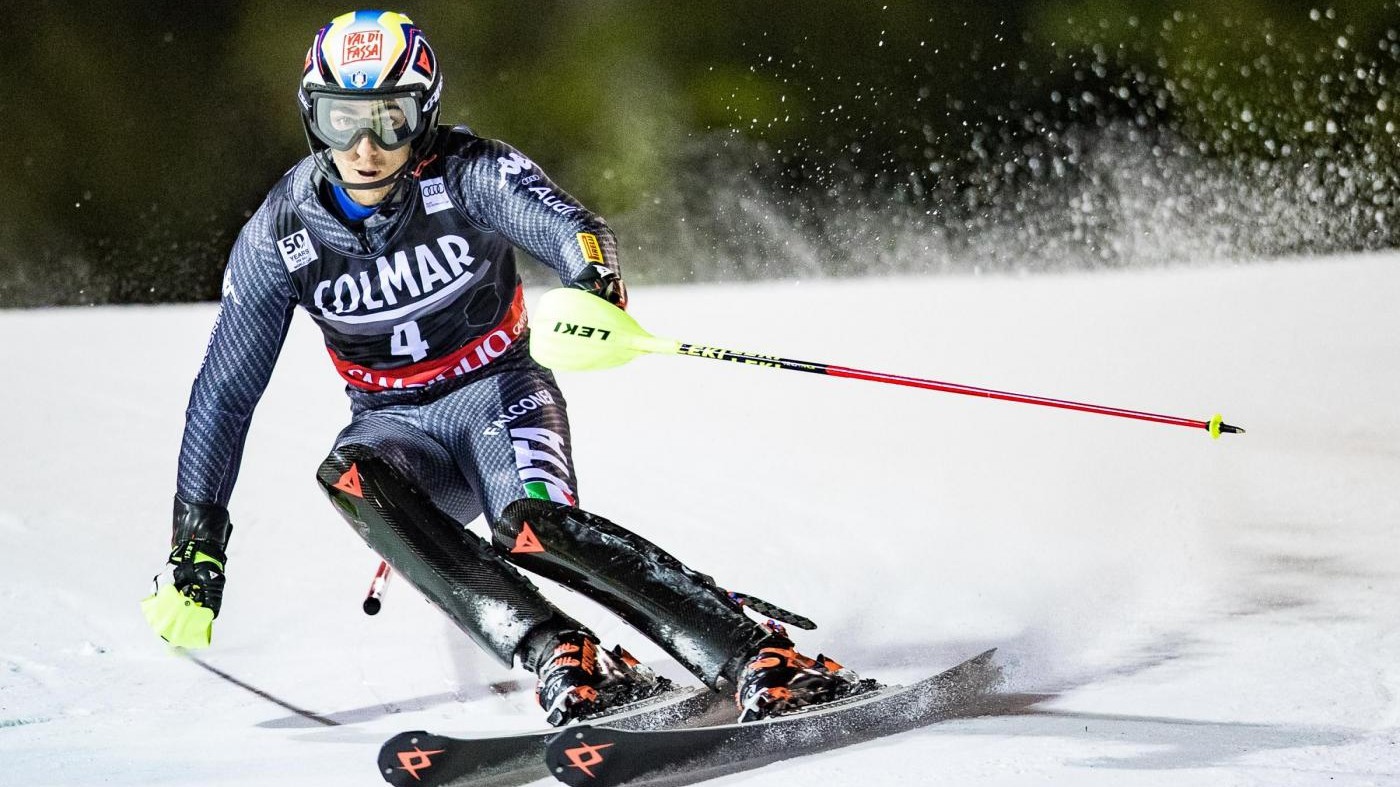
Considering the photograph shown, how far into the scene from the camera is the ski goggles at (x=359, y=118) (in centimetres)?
306

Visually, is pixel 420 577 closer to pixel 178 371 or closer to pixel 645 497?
pixel 645 497

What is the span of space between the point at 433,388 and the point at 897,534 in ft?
6.04

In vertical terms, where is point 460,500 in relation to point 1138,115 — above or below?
below

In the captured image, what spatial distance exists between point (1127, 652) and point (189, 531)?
204 centimetres

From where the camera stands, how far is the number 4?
10.6 ft

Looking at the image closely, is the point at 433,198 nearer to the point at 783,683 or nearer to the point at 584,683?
the point at 584,683

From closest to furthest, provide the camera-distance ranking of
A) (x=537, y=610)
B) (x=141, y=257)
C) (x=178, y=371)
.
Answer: (x=537, y=610)
(x=178, y=371)
(x=141, y=257)

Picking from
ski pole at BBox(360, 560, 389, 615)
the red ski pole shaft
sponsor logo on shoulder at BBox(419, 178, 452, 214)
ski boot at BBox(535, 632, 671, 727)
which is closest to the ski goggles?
sponsor logo on shoulder at BBox(419, 178, 452, 214)

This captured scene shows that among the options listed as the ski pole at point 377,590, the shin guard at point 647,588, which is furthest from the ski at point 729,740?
the ski pole at point 377,590

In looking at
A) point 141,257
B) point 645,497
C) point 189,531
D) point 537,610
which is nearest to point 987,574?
point 645,497

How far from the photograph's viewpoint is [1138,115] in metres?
8.80

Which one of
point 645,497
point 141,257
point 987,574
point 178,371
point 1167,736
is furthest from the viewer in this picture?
point 141,257

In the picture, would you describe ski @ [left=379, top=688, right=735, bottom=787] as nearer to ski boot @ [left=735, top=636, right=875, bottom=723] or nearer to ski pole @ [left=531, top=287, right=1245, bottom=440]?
ski boot @ [left=735, top=636, right=875, bottom=723]

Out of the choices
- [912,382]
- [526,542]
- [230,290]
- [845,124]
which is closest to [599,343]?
[526,542]
